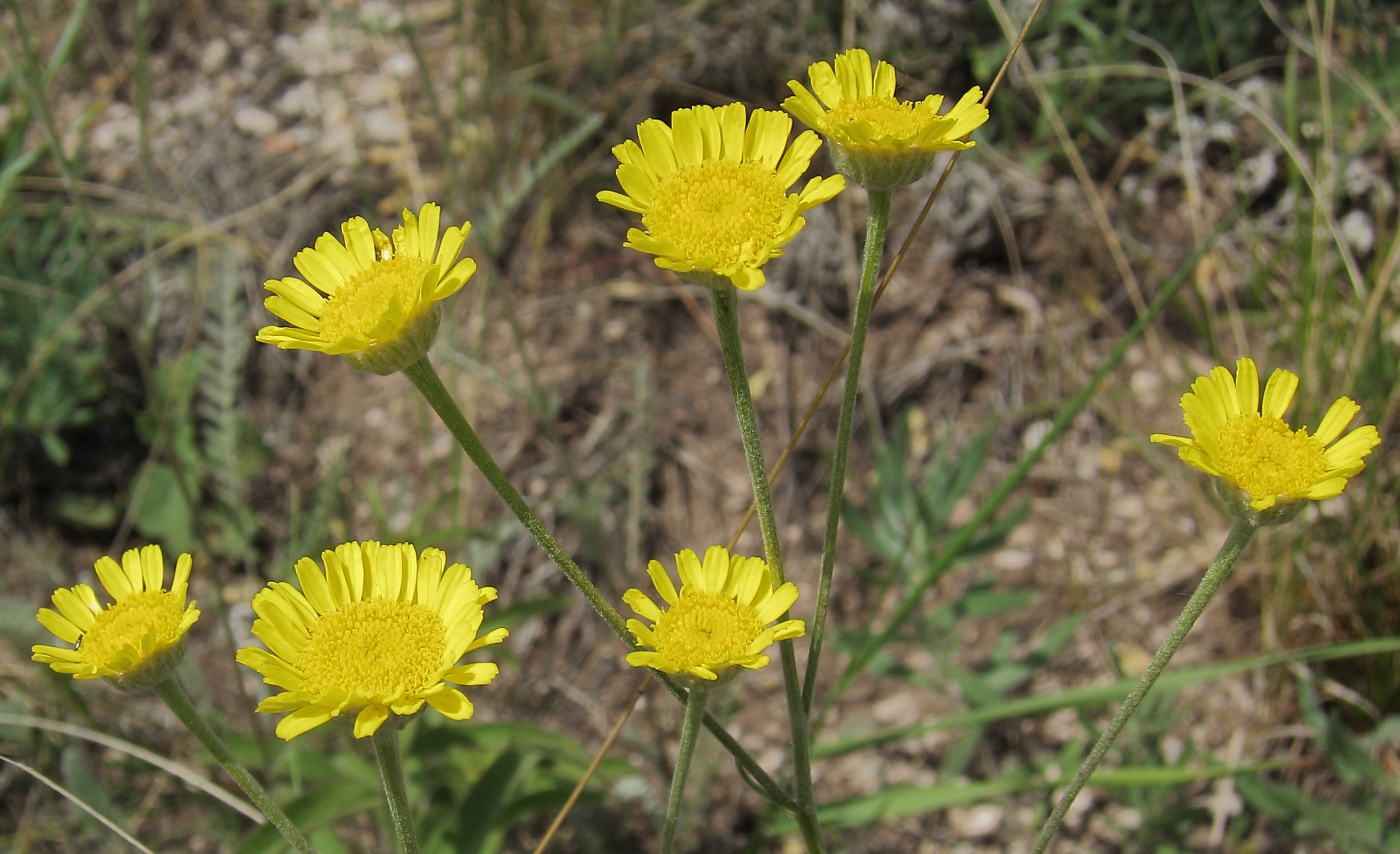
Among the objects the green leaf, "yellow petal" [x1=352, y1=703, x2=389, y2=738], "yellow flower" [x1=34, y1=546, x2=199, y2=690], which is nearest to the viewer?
"yellow petal" [x1=352, y1=703, x2=389, y2=738]

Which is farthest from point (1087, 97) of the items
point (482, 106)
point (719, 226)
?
point (719, 226)

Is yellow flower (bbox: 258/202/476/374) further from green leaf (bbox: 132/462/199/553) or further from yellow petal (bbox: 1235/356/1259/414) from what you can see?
green leaf (bbox: 132/462/199/553)

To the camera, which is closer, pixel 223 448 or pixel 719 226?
pixel 719 226

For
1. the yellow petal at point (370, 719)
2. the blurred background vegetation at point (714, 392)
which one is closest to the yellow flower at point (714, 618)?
the yellow petal at point (370, 719)

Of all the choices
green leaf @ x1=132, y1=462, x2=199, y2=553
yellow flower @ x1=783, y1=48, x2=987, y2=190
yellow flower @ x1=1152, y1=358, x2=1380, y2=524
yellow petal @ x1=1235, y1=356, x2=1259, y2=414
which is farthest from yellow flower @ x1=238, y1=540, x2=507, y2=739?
green leaf @ x1=132, y1=462, x2=199, y2=553

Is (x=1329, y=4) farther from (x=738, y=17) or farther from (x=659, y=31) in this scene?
(x=659, y=31)

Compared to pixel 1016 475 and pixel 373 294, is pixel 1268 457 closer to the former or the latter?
pixel 1016 475
